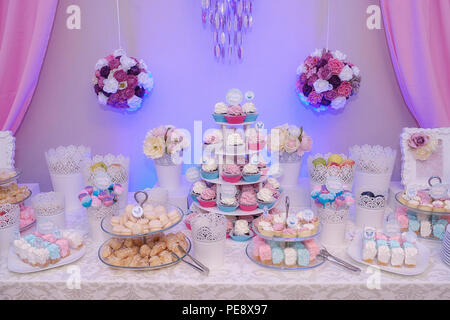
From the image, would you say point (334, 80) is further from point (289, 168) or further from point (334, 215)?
point (334, 215)

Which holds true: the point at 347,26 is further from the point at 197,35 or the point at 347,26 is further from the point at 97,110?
the point at 97,110

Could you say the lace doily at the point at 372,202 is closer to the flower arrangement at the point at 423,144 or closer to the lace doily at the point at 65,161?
the flower arrangement at the point at 423,144

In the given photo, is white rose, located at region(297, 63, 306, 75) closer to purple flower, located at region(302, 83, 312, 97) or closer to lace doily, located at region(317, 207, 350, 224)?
purple flower, located at region(302, 83, 312, 97)

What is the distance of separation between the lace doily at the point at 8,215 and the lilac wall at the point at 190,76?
1272mm

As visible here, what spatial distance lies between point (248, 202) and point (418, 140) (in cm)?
145

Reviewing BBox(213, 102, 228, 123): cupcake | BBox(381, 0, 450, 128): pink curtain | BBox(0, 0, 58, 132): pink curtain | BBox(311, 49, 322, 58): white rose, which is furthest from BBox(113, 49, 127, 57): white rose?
BBox(381, 0, 450, 128): pink curtain

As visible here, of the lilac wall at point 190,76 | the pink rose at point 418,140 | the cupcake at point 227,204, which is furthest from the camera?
the lilac wall at point 190,76

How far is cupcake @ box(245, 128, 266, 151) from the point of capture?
2.46m

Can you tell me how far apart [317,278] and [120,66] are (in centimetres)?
215

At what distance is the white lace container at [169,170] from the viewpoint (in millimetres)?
2967

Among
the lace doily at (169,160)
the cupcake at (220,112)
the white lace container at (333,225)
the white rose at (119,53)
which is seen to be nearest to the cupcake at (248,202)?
the white lace container at (333,225)

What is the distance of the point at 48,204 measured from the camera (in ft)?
8.25

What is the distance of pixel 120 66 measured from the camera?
3.03m

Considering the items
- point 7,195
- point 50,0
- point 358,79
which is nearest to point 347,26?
point 358,79
